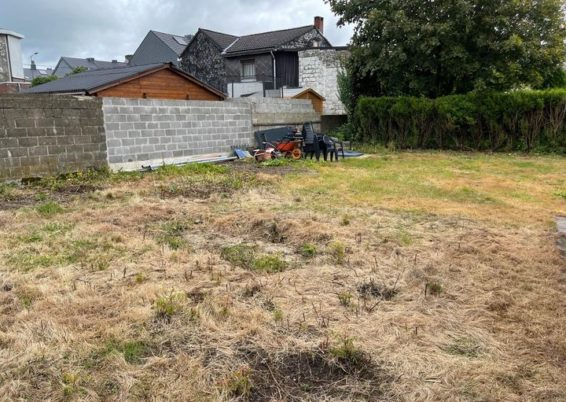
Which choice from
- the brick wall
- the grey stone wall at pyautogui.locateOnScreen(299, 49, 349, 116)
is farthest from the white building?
the brick wall

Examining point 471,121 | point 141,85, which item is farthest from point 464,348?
point 141,85

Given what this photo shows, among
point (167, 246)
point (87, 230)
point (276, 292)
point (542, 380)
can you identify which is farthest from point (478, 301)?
point (87, 230)

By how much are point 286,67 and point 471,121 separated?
499 inches

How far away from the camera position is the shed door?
22500 millimetres

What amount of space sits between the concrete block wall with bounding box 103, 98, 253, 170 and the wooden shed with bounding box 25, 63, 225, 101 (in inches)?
141

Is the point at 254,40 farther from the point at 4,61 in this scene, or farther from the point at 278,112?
the point at 4,61

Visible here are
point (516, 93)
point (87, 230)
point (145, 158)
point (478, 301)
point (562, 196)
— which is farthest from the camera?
point (516, 93)

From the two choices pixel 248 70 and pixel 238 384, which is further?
pixel 248 70

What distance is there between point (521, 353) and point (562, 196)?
5.05 m

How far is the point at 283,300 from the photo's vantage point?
2.95m

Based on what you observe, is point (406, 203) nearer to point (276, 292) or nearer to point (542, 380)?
point (276, 292)

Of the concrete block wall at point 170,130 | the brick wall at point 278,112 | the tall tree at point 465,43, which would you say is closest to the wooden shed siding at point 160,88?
the brick wall at point 278,112

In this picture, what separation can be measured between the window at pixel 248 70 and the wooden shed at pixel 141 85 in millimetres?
8378

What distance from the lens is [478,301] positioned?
291 cm
